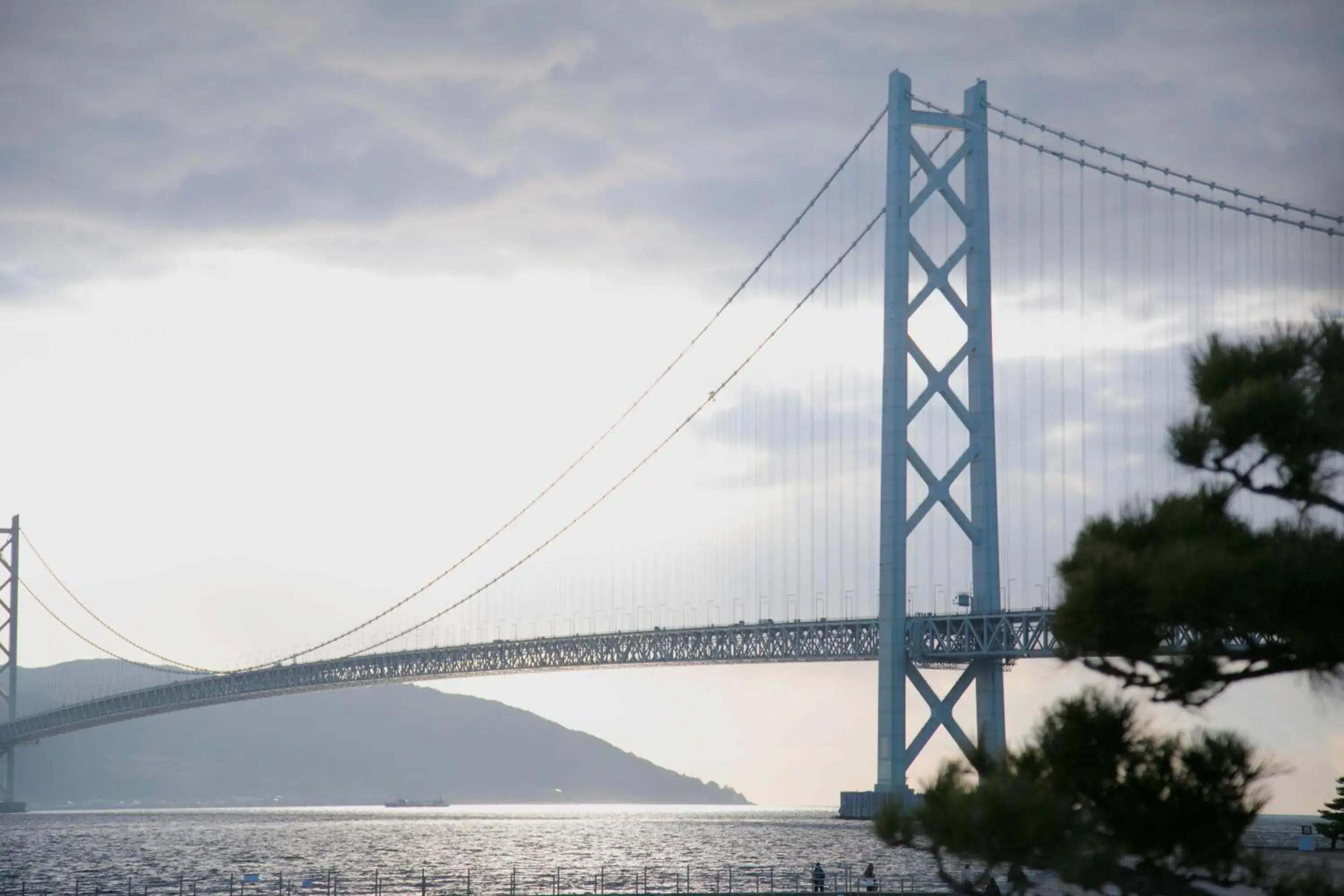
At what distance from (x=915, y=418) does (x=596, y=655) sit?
3467 centimetres

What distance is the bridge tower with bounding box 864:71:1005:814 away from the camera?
52.6 meters

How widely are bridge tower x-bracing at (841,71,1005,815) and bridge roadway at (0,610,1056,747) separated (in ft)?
4.31

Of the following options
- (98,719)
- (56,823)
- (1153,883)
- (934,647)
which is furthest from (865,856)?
(56,823)

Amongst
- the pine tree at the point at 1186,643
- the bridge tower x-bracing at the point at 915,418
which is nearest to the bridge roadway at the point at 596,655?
the bridge tower x-bracing at the point at 915,418

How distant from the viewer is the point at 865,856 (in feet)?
183

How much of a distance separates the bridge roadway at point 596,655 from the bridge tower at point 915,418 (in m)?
Answer: 1.40

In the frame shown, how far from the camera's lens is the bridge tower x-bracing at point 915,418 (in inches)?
2071

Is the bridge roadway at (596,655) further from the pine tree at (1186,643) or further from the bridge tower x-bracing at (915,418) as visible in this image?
the pine tree at (1186,643)

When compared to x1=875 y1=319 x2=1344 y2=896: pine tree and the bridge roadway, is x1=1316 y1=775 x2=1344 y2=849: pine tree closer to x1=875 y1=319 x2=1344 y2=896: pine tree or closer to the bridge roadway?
the bridge roadway

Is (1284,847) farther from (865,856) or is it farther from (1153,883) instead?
(1153,883)

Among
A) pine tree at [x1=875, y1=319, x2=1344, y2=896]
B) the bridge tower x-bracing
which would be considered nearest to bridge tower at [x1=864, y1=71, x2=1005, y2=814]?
the bridge tower x-bracing

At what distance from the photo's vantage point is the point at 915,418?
53.8 metres

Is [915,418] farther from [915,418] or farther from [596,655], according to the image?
[596,655]

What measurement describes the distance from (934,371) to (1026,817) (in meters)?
39.4
